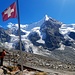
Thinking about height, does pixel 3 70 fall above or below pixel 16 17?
below

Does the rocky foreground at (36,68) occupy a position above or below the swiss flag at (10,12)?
below

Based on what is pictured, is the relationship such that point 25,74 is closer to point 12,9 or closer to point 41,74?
point 41,74

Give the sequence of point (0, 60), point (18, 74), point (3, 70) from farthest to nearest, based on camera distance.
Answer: point (0, 60)
point (3, 70)
point (18, 74)

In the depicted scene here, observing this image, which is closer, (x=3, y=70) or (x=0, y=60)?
(x=3, y=70)

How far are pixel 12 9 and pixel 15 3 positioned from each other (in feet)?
2.43

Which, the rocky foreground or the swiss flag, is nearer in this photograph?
the rocky foreground

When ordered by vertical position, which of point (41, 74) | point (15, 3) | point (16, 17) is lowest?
point (41, 74)

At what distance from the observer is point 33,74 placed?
22.6m

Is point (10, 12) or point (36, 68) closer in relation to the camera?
point (10, 12)

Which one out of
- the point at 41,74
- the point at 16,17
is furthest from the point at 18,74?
the point at 16,17

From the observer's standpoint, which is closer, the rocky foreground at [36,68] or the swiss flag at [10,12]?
the rocky foreground at [36,68]

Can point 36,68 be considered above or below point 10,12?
below

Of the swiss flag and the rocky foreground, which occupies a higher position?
the swiss flag

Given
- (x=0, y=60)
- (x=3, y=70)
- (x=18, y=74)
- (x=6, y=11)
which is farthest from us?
(x=0, y=60)
